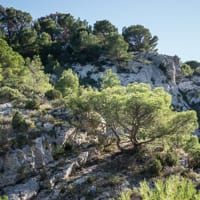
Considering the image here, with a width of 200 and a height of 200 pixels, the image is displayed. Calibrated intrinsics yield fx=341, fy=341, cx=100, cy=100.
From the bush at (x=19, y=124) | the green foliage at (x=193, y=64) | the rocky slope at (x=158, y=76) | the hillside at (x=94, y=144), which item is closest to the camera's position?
the hillside at (x=94, y=144)

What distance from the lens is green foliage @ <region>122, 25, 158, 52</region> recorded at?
92250 mm

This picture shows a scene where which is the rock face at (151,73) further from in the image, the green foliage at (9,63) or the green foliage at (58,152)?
the green foliage at (58,152)

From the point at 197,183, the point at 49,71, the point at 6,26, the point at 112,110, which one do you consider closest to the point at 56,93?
the point at 112,110

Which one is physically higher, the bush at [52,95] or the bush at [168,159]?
the bush at [52,95]

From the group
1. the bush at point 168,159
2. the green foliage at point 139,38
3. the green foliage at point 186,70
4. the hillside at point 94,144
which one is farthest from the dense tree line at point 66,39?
the bush at point 168,159

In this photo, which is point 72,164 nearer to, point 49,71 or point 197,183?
point 197,183

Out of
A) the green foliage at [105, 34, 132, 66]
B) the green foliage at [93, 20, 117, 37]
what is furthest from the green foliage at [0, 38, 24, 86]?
the green foliage at [93, 20, 117, 37]

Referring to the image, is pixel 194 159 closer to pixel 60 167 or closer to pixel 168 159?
pixel 168 159

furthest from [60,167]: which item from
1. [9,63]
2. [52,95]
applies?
[9,63]

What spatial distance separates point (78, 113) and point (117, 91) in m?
4.14

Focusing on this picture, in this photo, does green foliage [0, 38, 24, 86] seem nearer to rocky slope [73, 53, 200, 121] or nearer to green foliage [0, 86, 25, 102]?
green foliage [0, 86, 25, 102]

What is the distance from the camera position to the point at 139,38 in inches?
3684

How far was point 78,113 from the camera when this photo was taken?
104ft

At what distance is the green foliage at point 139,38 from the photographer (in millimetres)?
92250
